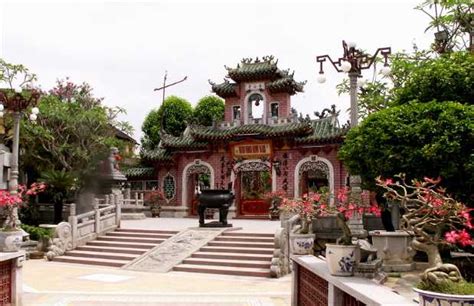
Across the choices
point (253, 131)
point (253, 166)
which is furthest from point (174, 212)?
point (253, 131)

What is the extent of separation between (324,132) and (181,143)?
20.3ft

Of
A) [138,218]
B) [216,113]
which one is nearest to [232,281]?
[138,218]

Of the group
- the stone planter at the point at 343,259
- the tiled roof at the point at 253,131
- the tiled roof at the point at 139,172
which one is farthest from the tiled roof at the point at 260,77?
the stone planter at the point at 343,259

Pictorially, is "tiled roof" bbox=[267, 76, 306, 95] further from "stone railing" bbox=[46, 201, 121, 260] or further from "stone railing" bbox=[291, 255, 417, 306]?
"stone railing" bbox=[291, 255, 417, 306]

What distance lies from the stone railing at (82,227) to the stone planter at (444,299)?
10813 millimetres

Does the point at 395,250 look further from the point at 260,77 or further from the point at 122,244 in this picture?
the point at 260,77

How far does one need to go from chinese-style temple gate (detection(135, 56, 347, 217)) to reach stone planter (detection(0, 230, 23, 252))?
37.7 feet

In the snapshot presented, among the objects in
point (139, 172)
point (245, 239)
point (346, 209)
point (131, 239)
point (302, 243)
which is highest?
point (139, 172)

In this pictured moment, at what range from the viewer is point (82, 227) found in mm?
12898

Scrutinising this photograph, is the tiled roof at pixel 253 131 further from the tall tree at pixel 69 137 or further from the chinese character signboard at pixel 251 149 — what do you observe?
the tall tree at pixel 69 137

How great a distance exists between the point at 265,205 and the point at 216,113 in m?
12.7

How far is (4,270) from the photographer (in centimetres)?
591

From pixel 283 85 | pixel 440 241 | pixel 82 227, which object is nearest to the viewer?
pixel 440 241

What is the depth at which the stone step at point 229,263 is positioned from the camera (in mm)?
10219
